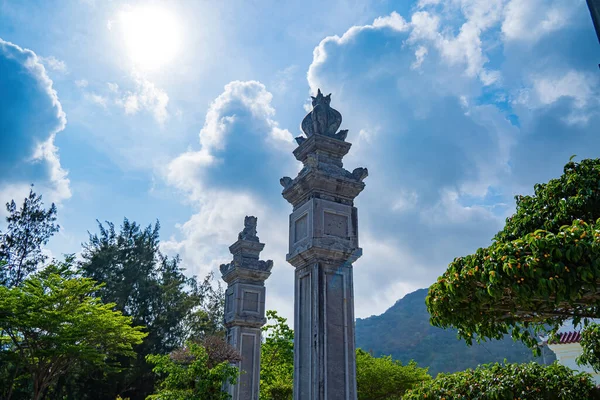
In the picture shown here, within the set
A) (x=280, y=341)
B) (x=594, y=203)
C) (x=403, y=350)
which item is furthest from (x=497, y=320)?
(x=403, y=350)

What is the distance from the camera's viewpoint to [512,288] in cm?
354

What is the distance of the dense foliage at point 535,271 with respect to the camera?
3.36 metres

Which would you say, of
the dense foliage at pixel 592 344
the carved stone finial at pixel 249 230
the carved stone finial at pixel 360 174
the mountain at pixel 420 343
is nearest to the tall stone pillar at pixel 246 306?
the carved stone finial at pixel 249 230

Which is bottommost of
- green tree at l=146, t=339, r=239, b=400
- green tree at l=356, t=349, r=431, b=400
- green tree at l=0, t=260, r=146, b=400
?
green tree at l=146, t=339, r=239, b=400

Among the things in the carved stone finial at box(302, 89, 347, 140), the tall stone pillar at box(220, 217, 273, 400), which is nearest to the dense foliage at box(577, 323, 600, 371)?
the carved stone finial at box(302, 89, 347, 140)

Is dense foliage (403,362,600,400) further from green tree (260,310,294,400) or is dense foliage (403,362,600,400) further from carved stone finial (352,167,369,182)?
green tree (260,310,294,400)

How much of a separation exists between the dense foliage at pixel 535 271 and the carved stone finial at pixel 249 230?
7550 millimetres

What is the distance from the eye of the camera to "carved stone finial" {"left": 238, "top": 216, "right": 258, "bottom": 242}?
11.7 metres

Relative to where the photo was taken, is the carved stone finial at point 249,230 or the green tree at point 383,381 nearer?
the carved stone finial at point 249,230

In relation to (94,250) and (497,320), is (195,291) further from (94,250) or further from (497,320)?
(497,320)

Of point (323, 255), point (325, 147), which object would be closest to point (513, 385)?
point (323, 255)

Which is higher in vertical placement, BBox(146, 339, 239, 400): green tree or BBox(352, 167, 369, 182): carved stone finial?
BBox(352, 167, 369, 182): carved stone finial

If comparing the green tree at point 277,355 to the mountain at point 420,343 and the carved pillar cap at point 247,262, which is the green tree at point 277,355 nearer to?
the carved pillar cap at point 247,262

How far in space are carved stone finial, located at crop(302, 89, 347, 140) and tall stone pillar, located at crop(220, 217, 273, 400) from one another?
4707mm
